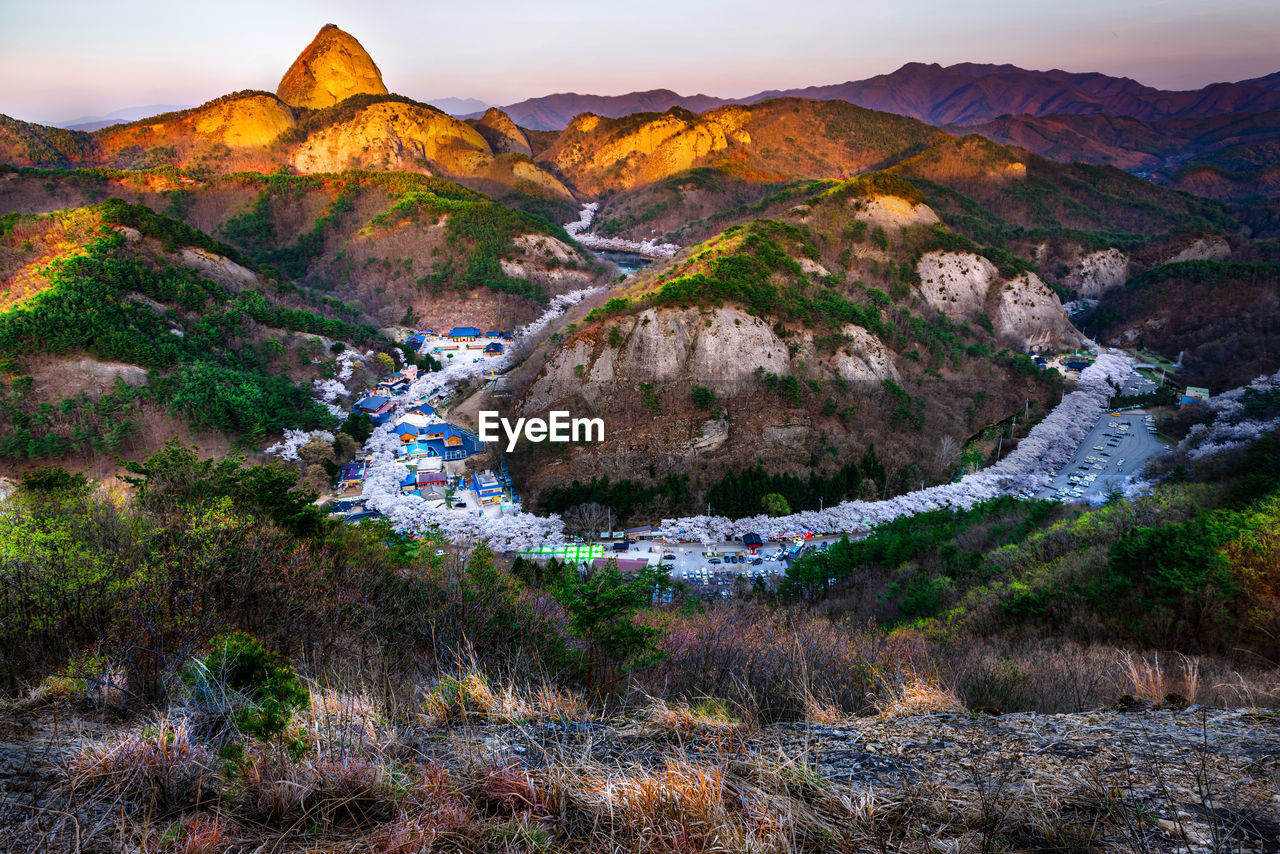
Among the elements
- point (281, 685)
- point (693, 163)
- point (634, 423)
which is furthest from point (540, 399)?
point (693, 163)

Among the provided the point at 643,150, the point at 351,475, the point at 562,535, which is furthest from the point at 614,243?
the point at 562,535

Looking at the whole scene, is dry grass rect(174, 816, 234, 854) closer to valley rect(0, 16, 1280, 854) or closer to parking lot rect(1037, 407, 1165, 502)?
valley rect(0, 16, 1280, 854)

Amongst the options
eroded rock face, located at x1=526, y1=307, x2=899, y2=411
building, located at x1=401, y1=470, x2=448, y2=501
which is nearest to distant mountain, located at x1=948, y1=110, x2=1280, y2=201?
eroded rock face, located at x1=526, y1=307, x2=899, y2=411

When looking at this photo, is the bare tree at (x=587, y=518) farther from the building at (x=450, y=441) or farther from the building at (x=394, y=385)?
the building at (x=394, y=385)

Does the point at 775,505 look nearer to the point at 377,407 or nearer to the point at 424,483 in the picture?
the point at 424,483

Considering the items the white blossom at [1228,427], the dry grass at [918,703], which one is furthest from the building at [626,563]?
the white blossom at [1228,427]
